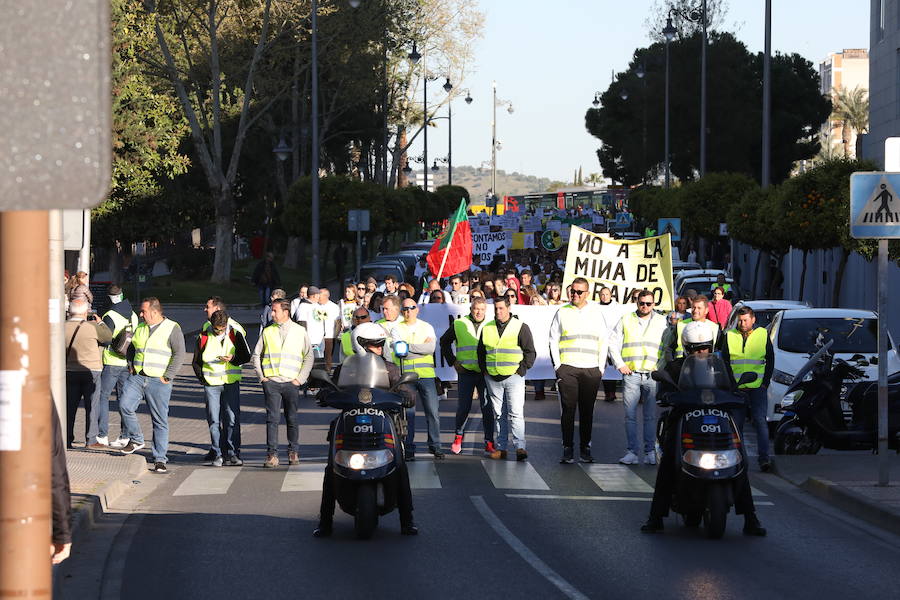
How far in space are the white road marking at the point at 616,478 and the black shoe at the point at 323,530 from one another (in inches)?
138

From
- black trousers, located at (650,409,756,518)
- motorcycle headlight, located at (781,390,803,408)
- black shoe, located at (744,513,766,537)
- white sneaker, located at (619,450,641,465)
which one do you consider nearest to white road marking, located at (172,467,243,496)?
white sneaker, located at (619,450,641,465)

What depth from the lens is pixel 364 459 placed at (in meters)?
10.7

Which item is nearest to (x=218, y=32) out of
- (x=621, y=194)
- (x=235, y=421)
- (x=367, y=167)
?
(x=367, y=167)

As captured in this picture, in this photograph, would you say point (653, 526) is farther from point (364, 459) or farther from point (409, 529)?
point (364, 459)

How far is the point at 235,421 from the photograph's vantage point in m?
15.6

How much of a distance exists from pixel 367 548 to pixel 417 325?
547 cm

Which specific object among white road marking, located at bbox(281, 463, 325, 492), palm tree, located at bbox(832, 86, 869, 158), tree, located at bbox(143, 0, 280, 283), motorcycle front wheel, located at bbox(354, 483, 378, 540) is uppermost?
palm tree, located at bbox(832, 86, 869, 158)

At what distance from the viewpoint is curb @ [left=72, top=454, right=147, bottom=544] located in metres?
11.4

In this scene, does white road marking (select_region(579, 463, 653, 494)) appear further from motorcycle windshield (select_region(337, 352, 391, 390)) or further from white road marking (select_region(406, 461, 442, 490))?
motorcycle windshield (select_region(337, 352, 391, 390))

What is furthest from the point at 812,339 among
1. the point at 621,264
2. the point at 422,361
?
the point at 422,361

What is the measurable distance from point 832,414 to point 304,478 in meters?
5.61

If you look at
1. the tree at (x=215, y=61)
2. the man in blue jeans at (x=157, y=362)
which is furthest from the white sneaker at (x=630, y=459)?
the tree at (x=215, y=61)

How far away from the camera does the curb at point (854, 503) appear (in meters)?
11.8

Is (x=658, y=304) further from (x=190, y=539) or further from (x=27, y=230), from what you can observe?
(x=27, y=230)
